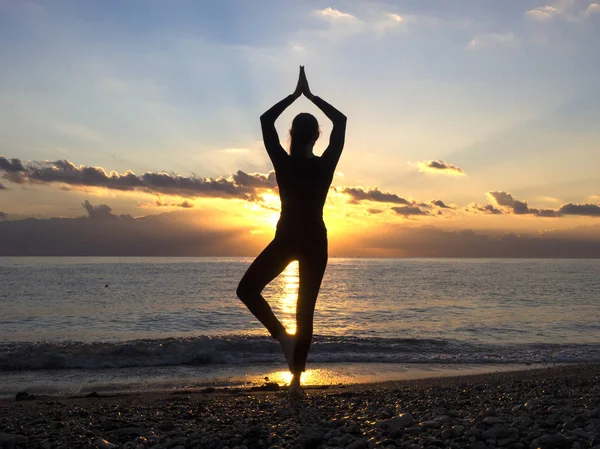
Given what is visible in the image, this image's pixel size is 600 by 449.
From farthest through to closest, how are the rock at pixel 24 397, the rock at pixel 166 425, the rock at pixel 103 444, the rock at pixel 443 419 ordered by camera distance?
the rock at pixel 24 397
the rock at pixel 166 425
the rock at pixel 443 419
the rock at pixel 103 444

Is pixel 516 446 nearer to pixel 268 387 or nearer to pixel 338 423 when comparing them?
pixel 338 423

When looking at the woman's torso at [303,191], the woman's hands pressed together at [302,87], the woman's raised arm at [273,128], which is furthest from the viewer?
the woman's hands pressed together at [302,87]

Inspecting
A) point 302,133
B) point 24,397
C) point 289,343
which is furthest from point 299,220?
point 24,397

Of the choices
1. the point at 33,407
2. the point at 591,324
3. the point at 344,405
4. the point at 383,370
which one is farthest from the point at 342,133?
the point at 591,324

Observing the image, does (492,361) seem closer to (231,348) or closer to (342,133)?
(231,348)

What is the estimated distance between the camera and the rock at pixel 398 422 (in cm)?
411

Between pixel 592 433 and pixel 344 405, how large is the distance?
2.42 metres

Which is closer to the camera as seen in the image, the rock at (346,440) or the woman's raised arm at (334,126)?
the rock at (346,440)

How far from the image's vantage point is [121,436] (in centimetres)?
419

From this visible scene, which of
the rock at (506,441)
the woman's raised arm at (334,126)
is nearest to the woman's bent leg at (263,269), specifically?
the woman's raised arm at (334,126)

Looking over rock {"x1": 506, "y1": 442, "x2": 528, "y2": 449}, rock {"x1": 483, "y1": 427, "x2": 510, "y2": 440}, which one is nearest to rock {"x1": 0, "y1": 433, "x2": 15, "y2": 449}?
rock {"x1": 483, "y1": 427, "x2": 510, "y2": 440}

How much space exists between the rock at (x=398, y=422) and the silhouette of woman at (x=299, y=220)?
3.41 ft

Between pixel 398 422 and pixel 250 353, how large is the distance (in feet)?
30.2

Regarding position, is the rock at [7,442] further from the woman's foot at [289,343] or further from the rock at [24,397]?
the rock at [24,397]
